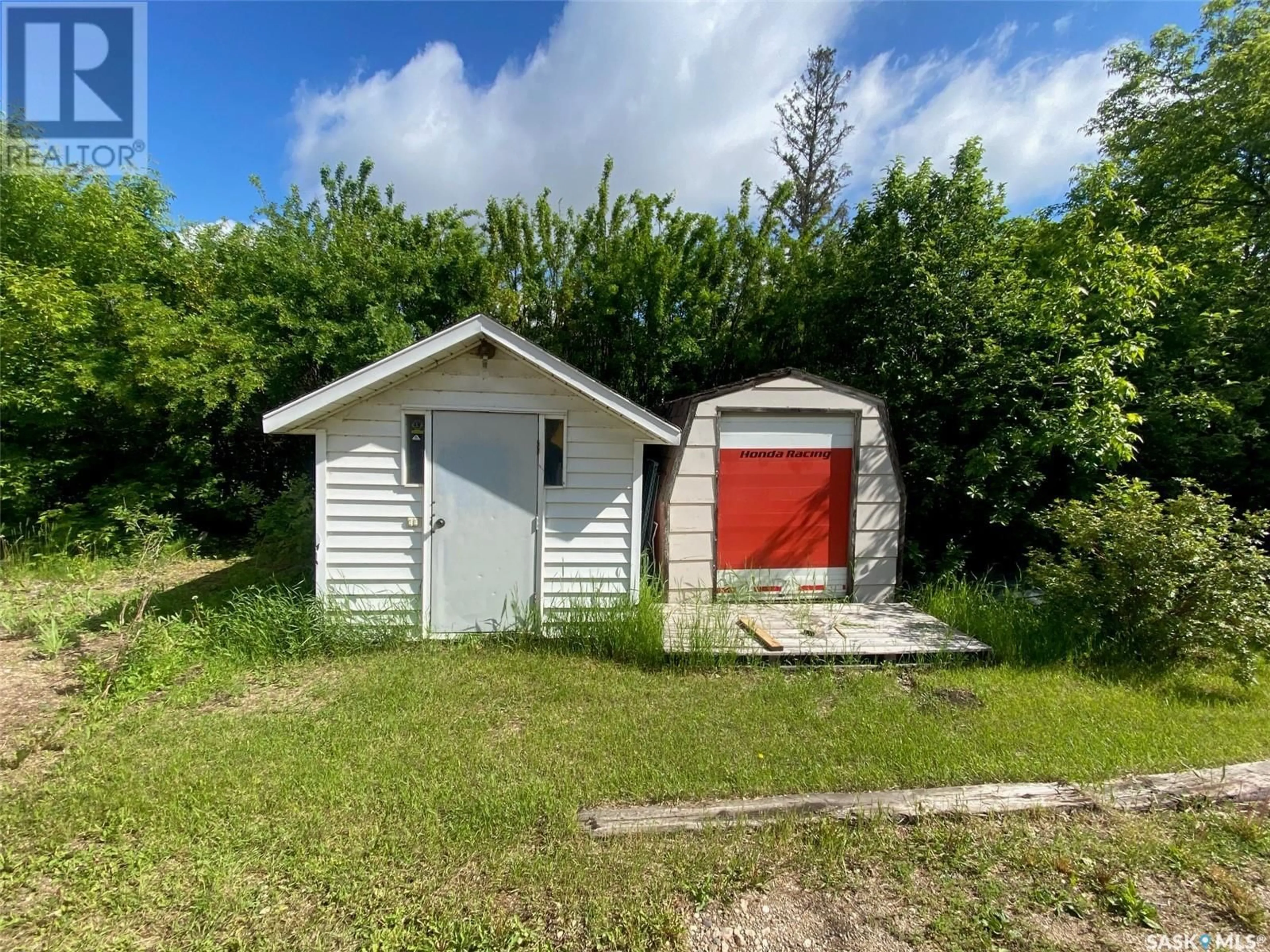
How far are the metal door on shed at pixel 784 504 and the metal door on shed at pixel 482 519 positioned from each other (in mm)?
2389

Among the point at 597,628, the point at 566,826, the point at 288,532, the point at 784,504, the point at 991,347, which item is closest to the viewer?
the point at 566,826

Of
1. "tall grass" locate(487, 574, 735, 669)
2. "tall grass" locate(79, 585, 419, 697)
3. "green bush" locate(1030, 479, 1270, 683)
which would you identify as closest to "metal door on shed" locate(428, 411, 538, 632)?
"tall grass" locate(487, 574, 735, 669)

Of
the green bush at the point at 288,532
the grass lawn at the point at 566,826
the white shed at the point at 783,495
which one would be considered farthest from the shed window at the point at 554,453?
the green bush at the point at 288,532

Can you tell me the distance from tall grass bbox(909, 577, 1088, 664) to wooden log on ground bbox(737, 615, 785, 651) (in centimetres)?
209

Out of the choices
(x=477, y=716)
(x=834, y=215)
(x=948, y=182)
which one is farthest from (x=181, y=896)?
(x=834, y=215)

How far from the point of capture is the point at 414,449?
523 centimetres

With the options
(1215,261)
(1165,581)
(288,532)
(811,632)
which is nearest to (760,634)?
(811,632)

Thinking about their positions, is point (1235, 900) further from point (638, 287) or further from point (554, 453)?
point (638, 287)

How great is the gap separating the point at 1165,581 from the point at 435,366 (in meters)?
6.91

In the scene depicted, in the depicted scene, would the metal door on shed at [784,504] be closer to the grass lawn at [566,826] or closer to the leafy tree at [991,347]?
the leafy tree at [991,347]

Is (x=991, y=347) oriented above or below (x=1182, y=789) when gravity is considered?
above

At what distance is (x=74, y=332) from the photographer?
794 cm

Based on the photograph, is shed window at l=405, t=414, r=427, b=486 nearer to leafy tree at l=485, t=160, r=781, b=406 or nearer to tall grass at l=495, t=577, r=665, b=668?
tall grass at l=495, t=577, r=665, b=668

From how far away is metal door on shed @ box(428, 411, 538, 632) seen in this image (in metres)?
5.27
